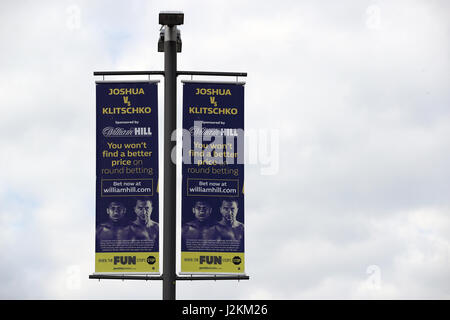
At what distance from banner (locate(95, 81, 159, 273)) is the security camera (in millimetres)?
1374

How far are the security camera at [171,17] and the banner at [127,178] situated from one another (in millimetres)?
1374

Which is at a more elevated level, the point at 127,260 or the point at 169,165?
the point at 169,165

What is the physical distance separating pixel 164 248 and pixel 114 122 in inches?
110

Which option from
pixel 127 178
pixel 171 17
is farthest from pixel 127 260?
pixel 171 17

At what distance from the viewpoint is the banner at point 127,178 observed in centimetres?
1831

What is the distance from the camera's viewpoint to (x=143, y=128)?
1862cm

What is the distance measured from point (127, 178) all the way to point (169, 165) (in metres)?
0.90

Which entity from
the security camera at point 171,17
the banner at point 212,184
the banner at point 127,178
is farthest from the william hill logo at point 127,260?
the security camera at point 171,17

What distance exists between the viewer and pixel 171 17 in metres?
19.0

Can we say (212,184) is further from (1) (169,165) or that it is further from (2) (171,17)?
(2) (171,17)

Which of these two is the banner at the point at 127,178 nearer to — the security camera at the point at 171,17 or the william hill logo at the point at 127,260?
the william hill logo at the point at 127,260

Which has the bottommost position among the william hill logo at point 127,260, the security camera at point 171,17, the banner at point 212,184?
the william hill logo at point 127,260
